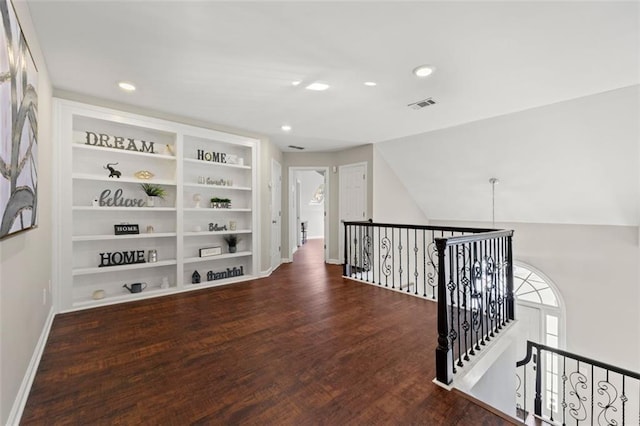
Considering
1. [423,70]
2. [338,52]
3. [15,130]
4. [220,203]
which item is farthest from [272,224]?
[15,130]

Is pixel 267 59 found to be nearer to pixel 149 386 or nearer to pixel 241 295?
pixel 149 386

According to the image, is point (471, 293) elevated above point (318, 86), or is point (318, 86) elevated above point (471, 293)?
point (318, 86)

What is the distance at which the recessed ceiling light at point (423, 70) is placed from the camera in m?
2.51

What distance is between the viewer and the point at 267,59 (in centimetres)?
238

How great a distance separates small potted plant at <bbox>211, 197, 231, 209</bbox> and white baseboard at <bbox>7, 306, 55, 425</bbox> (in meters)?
2.32

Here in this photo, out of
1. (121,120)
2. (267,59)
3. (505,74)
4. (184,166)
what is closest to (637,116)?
(505,74)

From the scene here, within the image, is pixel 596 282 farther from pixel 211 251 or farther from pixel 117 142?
pixel 117 142

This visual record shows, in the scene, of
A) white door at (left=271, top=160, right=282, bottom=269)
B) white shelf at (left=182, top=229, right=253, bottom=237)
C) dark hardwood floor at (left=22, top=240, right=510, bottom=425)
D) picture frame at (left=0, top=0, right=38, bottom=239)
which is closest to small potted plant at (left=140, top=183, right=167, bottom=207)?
white shelf at (left=182, top=229, right=253, bottom=237)

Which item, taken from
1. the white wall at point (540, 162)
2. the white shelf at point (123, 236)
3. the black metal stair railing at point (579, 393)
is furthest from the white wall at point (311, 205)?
the black metal stair railing at point (579, 393)

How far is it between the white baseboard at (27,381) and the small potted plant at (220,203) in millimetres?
2323

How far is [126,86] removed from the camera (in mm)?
2941

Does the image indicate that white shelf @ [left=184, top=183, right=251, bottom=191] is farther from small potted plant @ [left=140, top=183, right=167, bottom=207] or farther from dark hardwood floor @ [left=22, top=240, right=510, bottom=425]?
dark hardwood floor @ [left=22, top=240, right=510, bottom=425]

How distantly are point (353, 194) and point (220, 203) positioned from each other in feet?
8.97

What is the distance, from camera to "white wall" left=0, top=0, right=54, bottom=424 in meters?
1.43
